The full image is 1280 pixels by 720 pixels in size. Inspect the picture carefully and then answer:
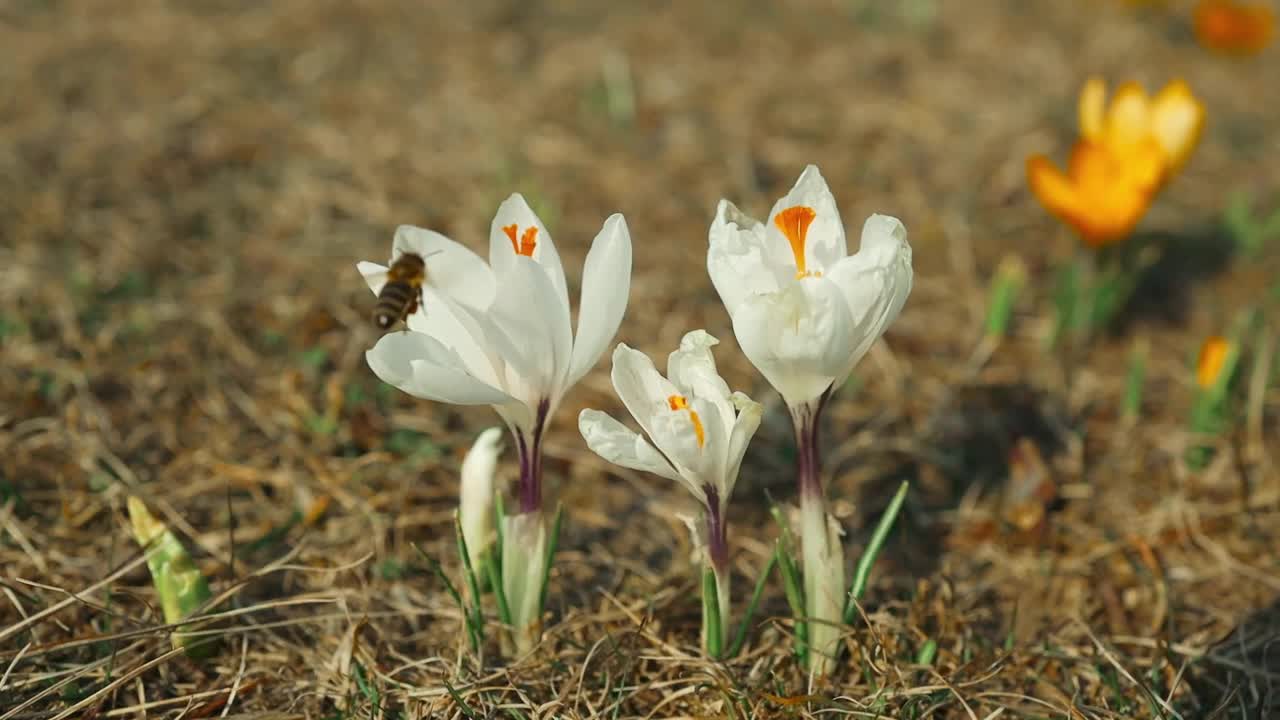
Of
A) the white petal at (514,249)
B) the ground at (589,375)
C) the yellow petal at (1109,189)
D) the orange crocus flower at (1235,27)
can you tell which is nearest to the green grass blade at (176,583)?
the ground at (589,375)

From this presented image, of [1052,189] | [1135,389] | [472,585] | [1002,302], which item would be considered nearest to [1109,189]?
[1052,189]

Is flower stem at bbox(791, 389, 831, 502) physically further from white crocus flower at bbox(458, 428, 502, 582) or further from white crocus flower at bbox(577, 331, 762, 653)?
white crocus flower at bbox(458, 428, 502, 582)

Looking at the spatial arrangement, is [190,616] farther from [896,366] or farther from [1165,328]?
[1165,328]

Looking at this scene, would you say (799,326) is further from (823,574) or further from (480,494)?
(480,494)

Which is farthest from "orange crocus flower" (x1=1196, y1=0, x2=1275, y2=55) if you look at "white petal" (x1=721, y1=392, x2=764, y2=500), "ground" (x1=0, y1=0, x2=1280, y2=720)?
"white petal" (x1=721, y1=392, x2=764, y2=500)

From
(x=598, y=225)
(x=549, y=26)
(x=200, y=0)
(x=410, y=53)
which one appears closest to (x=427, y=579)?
(x=598, y=225)

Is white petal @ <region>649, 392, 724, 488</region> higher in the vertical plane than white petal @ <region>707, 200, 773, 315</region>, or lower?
lower

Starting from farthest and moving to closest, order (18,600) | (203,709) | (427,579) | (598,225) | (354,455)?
(598,225) → (354,455) → (427,579) → (18,600) → (203,709)

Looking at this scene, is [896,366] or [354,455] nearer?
[354,455]
